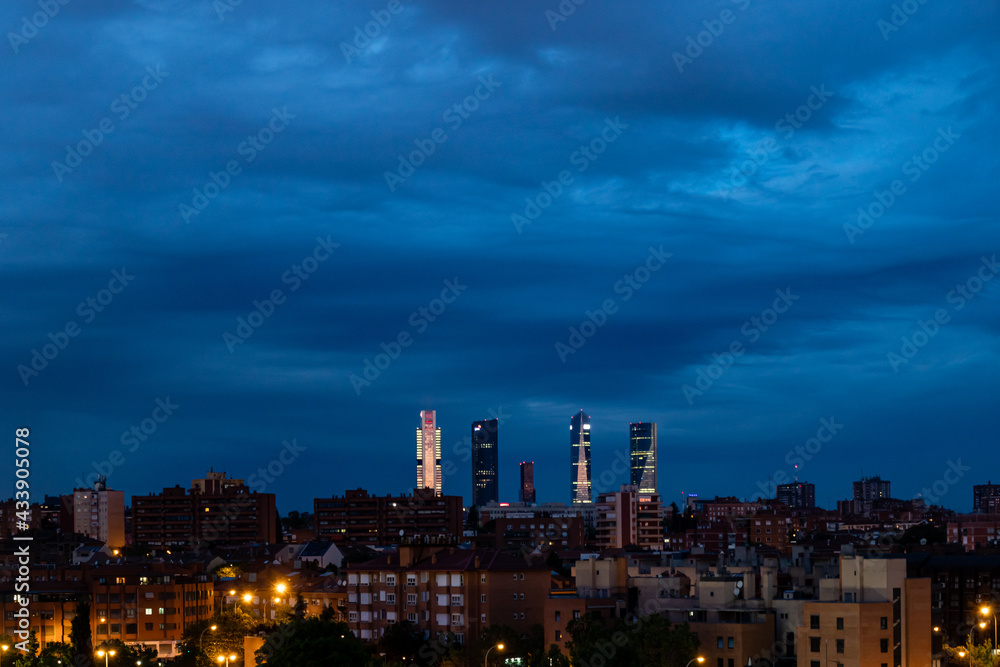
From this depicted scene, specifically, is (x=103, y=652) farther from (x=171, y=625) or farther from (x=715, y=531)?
(x=715, y=531)

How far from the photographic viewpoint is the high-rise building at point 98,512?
192250mm

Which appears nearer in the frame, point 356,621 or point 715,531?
point 356,621

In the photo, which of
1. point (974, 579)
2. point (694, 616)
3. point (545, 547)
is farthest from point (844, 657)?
point (545, 547)

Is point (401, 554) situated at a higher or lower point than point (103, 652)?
higher

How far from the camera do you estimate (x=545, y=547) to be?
162500mm

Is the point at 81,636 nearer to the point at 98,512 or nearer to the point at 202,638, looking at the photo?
the point at 202,638

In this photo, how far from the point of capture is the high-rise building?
192250 mm

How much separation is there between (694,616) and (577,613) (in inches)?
291

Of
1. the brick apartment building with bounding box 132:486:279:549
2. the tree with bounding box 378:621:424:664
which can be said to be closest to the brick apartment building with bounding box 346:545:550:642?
the tree with bounding box 378:621:424:664

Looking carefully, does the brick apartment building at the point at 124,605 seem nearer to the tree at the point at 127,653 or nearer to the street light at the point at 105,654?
the tree at the point at 127,653

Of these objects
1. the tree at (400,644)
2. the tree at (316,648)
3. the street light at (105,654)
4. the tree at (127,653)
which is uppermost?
the tree at (316,648)

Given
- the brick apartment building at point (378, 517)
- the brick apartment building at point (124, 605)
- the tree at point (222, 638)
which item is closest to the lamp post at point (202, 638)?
the tree at point (222, 638)

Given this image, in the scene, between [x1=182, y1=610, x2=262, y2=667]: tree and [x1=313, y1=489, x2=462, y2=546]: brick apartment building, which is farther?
[x1=313, y1=489, x2=462, y2=546]: brick apartment building

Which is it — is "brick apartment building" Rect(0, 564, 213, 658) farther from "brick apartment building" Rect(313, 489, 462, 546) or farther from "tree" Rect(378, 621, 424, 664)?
"brick apartment building" Rect(313, 489, 462, 546)
